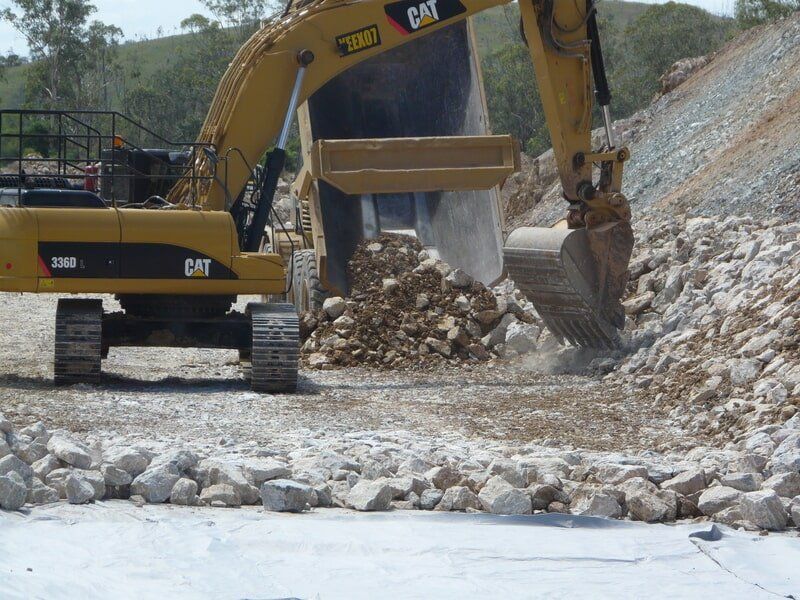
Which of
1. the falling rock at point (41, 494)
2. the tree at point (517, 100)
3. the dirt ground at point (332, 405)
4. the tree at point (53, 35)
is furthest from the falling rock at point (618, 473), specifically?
the tree at point (53, 35)

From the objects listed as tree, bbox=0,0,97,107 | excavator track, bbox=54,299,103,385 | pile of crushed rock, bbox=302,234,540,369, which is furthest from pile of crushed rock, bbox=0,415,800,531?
tree, bbox=0,0,97,107

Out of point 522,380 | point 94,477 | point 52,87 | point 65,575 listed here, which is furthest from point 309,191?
point 52,87

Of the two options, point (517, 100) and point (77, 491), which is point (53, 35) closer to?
point (517, 100)

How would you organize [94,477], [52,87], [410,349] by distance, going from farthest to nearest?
[52,87], [410,349], [94,477]

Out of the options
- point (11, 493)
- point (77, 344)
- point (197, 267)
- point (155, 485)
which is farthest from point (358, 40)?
point (11, 493)

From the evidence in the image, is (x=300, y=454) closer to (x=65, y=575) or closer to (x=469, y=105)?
(x=65, y=575)

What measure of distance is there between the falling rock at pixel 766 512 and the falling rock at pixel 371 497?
155 centimetres

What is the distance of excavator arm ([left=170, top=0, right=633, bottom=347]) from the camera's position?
9797 mm

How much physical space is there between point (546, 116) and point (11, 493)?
620cm

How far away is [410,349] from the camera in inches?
425

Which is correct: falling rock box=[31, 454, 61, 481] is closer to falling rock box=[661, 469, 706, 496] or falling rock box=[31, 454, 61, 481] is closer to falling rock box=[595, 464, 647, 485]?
falling rock box=[595, 464, 647, 485]

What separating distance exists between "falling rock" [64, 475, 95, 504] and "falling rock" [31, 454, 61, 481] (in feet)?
0.57

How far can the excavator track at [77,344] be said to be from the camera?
8.91m

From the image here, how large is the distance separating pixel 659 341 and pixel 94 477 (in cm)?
532
